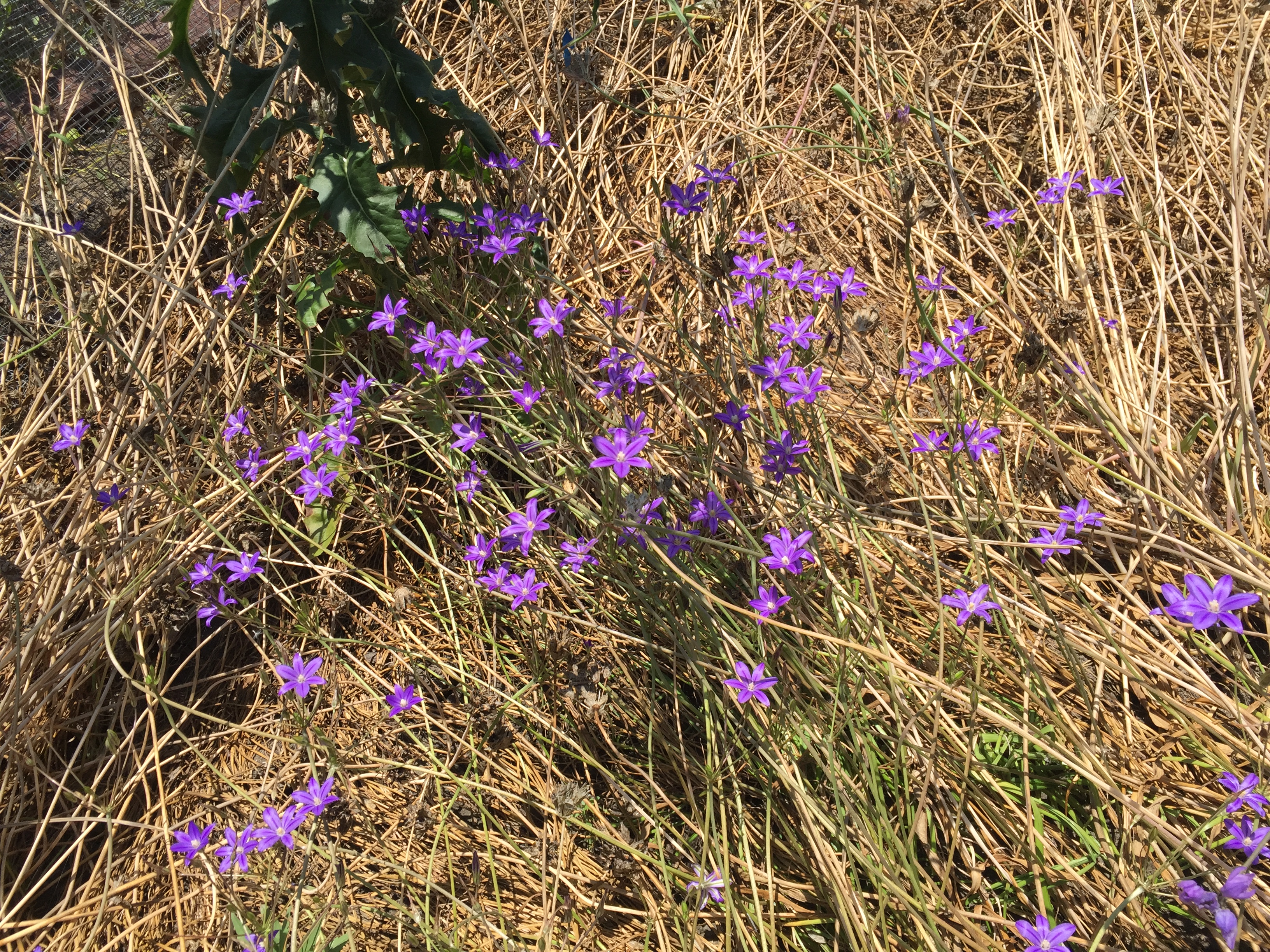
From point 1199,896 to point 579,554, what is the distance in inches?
47.6

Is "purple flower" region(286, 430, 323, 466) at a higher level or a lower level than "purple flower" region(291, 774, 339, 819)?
higher

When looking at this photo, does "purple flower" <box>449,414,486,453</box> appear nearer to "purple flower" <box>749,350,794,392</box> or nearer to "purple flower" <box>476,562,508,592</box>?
"purple flower" <box>476,562,508,592</box>

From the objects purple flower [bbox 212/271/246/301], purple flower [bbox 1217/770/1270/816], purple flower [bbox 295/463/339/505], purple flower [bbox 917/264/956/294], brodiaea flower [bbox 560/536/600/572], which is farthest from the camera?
purple flower [bbox 212/271/246/301]

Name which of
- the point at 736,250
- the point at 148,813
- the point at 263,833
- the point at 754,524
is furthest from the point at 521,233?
the point at 148,813

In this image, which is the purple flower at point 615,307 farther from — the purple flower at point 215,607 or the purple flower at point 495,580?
the purple flower at point 215,607

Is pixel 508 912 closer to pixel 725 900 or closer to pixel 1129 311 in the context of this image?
pixel 725 900

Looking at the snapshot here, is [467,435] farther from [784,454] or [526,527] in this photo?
[784,454]

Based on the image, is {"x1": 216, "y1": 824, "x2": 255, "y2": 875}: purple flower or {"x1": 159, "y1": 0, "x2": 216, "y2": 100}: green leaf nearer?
{"x1": 216, "y1": 824, "x2": 255, "y2": 875}: purple flower

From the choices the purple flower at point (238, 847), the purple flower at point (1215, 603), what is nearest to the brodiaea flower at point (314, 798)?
the purple flower at point (238, 847)

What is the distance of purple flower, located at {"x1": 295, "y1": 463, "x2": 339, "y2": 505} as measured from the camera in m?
2.09

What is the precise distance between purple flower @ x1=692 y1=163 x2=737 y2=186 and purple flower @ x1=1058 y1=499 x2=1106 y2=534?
124 centimetres

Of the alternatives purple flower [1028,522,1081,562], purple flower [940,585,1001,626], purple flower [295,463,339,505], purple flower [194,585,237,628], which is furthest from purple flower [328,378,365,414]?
purple flower [1028,522,1081,562]

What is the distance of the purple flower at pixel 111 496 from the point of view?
2139 millimetres

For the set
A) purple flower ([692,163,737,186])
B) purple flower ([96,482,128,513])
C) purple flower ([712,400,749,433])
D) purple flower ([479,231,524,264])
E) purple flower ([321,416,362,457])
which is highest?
purple flower ([692,163,737,186])
